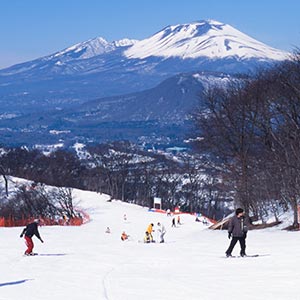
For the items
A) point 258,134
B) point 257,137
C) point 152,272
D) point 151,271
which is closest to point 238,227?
point 151,271

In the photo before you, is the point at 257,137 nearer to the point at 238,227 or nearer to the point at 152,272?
the point at 238,227

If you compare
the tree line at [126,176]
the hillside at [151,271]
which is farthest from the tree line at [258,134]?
the tree line at [126,176]

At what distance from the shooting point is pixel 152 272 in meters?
17.6

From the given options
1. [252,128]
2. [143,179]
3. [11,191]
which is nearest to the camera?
[252,128]

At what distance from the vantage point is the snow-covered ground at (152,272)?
13.9 metres

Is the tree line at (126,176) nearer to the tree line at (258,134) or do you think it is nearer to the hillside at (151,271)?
the tree line at (258,134)

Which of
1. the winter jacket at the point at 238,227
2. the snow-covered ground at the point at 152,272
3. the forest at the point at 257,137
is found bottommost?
the snow-covered ground at the point at 152,272

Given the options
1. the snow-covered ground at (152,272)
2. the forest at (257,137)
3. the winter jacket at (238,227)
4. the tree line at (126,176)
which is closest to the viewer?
the snow-covered ground at (152,272)

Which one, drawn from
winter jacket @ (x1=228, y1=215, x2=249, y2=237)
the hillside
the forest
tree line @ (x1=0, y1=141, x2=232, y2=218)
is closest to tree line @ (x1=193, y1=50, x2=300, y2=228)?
the forest

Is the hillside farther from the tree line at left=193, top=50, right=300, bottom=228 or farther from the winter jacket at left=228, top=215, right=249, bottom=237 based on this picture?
the tree line at left=193, top=50, right=300, bottom=228

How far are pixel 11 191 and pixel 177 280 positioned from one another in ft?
224

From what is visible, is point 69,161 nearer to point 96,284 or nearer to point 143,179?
point 143,179

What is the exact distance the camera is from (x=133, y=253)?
23.9m

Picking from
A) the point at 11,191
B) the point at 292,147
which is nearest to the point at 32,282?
the point at 292,147
